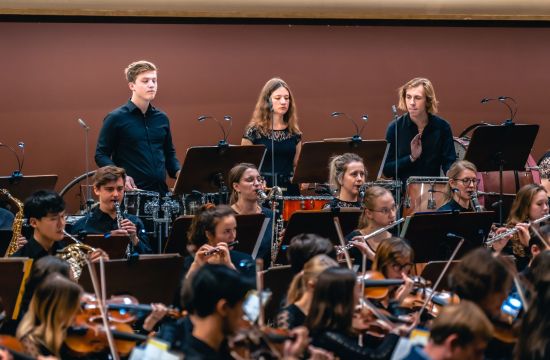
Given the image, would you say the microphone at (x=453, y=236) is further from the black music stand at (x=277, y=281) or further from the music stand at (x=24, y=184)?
the music stand at (x=24, y=184)

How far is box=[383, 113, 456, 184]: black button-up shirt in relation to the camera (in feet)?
23.5

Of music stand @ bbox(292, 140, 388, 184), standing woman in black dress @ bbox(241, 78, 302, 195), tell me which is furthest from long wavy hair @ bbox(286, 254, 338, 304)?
standing woman in black dress @ bbox(241, 78, 302, 195)

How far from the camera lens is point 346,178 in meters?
6.33

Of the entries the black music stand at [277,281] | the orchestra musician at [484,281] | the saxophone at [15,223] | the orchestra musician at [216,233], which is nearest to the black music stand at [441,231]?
the black music stand at [277,281]

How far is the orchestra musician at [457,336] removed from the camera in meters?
3.25

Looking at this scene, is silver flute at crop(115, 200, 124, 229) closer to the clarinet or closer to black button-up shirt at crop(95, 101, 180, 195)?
the clarinet

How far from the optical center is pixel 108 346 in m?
4.07

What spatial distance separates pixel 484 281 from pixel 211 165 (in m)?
2.67

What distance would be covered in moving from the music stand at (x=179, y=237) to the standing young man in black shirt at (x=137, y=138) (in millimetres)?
1455

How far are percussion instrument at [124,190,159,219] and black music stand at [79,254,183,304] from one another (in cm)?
141

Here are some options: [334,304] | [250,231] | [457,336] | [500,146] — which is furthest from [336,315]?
[500,146]

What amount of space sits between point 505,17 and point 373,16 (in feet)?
3.46

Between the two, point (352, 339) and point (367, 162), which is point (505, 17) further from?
point (352, 339)

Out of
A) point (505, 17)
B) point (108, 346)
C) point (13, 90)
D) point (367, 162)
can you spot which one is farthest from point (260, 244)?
point (505, 17)
